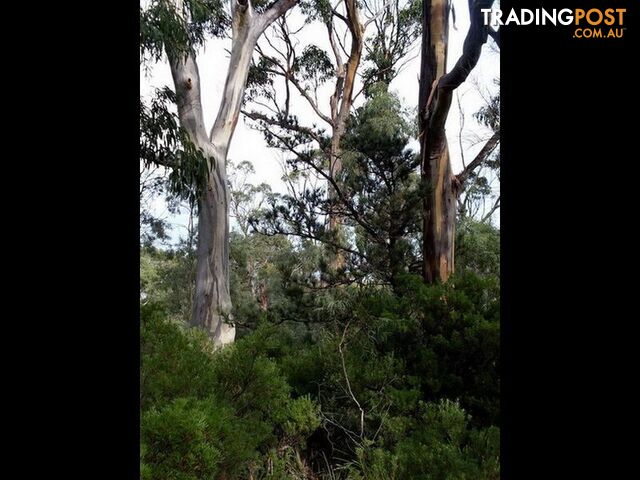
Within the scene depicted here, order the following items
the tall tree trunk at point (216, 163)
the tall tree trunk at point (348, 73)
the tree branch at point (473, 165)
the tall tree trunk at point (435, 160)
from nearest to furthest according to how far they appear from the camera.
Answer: the tall tree trunk at point (435, 160) → the tree branch at point (473, 165) → the tall tree trunk at point (216, 163) → the tall tree trunk at point (348, 73)

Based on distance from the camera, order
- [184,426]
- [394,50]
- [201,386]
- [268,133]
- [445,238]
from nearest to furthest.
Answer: [184,426]
[201,386]
[445,238]
[268,133]
[394,50]

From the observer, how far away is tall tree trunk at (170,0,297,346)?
395 cm

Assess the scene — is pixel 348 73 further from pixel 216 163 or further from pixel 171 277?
pixel 171 277

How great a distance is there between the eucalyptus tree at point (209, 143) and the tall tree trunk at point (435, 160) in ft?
4.13

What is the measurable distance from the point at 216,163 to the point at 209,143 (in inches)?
5.3

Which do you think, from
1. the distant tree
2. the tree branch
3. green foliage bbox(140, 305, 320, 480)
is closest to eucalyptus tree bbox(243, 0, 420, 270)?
the distant tree

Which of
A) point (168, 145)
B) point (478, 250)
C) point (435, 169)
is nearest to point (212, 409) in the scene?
point (435, 169)

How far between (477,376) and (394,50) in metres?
4.03

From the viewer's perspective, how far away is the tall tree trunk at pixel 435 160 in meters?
2.53

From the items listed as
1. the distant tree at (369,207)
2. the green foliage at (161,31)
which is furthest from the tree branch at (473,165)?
the green foliage at (161,31)

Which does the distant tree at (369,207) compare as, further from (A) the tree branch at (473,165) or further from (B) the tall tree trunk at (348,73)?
(B) the tall tree trunk at (348,73)
